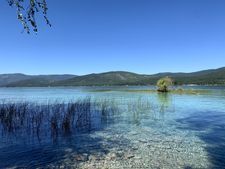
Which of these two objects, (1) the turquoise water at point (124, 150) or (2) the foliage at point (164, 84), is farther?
(2) the foliage at point (164, 84)

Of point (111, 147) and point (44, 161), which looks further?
point (111, 147)

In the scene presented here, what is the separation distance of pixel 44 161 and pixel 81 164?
160 centimetres

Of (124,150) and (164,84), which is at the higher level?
(164,84)

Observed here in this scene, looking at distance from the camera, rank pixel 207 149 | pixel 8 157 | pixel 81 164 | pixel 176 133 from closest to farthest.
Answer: pixel 81 164
pixel 8 157
pixel 207 149
pixel 176 133

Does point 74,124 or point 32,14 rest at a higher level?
point 32,14

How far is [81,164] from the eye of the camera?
947 centimetres

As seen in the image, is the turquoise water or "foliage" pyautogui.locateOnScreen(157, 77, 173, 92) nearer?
the turquoise water

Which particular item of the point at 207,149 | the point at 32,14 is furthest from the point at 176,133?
the point at 32,14

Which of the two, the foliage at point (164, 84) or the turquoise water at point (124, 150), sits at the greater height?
the foliage at point (164, 84)

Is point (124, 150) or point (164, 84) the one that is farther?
point (164, 84)

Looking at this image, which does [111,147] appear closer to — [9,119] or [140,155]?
[140,155]

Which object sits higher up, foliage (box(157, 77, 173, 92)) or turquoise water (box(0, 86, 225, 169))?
foliage (box(157, 77, 173, 92))

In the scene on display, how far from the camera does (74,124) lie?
1783cm

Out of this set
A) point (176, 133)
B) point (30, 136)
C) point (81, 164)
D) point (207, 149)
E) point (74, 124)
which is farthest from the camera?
point (74, 124)
